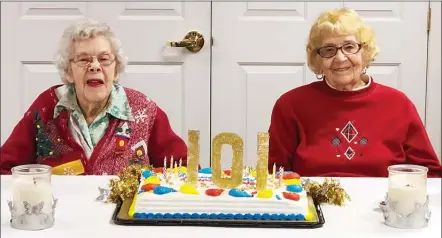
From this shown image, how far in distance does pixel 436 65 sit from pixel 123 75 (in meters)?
0.97

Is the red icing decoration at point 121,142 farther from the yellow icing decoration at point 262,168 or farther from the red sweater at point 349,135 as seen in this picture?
the yellow icing decoration at point 262,168

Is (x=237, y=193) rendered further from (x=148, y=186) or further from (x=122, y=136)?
(x=122, y=136)

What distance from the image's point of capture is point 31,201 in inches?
56.9

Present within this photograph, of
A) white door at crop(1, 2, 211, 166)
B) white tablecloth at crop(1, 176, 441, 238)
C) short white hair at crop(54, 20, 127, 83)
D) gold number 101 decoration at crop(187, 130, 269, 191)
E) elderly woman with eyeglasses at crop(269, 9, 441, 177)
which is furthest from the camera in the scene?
white door at crop(1, 2, 211, 166)

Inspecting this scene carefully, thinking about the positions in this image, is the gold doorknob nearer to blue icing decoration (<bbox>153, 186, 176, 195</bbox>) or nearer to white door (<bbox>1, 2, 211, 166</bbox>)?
white door (<bbox>1, 2, 211, 166</bbox>)

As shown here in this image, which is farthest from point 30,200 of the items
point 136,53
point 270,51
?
point 270,51

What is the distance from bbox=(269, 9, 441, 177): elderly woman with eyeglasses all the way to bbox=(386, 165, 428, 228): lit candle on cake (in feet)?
1.75

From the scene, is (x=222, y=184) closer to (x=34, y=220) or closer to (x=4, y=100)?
(x=34, y=220)

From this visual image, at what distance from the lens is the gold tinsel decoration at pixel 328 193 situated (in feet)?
5.30

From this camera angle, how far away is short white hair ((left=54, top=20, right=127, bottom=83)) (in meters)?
2.15

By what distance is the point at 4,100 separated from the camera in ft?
8.21

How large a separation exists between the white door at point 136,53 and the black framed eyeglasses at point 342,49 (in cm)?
52

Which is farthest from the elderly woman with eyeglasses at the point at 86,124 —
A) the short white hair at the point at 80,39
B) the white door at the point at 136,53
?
the white door at the point at 136,53

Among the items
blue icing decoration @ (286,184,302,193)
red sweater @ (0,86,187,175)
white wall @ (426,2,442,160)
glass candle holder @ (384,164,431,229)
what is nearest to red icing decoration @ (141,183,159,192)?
blue icing decoration @ (286,184,302,193)
